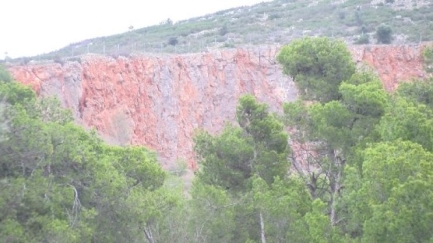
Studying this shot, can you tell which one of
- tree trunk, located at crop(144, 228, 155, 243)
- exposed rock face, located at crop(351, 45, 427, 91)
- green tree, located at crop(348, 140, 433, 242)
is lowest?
exposed rock face, located at crop(351, 45, 427, 91)

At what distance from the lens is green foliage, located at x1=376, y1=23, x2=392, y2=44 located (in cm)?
5078

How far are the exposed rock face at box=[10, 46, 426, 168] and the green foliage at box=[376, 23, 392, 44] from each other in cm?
333

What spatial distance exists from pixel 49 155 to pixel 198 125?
99.6 feet

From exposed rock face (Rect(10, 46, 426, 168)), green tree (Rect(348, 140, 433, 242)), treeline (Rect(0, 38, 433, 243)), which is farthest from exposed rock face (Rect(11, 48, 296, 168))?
green tree (Rect(348, 140, 433, 242))

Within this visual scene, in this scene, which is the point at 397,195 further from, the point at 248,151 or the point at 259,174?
the point at 248,151

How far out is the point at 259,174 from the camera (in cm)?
1739

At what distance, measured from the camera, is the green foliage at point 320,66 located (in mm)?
18156

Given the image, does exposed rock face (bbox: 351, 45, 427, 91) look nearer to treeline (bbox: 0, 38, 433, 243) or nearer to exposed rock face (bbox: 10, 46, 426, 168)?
exposed rock face (bbox: 10, 46, 426, 168)

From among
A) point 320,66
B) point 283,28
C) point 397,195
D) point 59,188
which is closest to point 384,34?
point 283,28

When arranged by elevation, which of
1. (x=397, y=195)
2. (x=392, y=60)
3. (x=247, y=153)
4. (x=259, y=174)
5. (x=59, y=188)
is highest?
(x=59, y=188)

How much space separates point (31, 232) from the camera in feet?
40.2

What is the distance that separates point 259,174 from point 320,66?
3.49 meters

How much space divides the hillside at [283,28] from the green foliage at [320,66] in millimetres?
29725

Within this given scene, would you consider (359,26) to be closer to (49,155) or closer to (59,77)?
(59,77)
